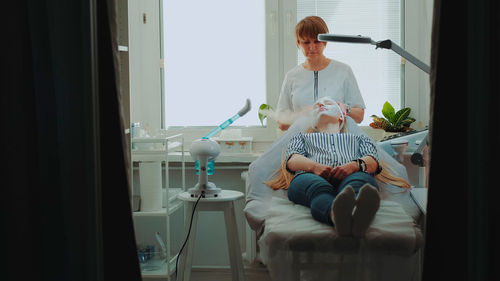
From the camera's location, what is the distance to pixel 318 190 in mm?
1931

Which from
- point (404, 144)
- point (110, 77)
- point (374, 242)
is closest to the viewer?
point (110, 77)

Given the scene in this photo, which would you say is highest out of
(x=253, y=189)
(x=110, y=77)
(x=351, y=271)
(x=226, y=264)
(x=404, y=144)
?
(x=110, y=77)

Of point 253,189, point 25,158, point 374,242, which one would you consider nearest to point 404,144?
point 253,189

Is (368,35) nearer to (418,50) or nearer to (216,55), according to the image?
(418,50)

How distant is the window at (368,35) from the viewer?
319cm

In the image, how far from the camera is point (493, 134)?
1120 millimetres

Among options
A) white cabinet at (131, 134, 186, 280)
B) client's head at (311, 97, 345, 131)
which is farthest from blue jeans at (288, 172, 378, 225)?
white cabinet at (131, 134, 186, 280)

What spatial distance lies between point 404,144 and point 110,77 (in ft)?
4.86

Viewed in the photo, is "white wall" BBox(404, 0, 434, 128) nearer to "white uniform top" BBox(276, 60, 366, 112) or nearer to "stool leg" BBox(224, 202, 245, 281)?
"white uniform top" BBox(276, 60, 366, 112)

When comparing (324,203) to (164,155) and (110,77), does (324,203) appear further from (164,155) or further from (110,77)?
(164,155)

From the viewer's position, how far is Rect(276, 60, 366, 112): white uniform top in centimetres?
291

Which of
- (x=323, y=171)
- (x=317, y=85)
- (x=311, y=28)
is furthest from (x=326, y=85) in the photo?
(x=323, y=171)

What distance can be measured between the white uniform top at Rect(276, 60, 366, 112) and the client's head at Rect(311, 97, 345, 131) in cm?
32

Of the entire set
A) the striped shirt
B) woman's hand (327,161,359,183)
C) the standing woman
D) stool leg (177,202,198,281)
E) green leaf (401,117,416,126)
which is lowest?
stool leg (177,202,198,281)
